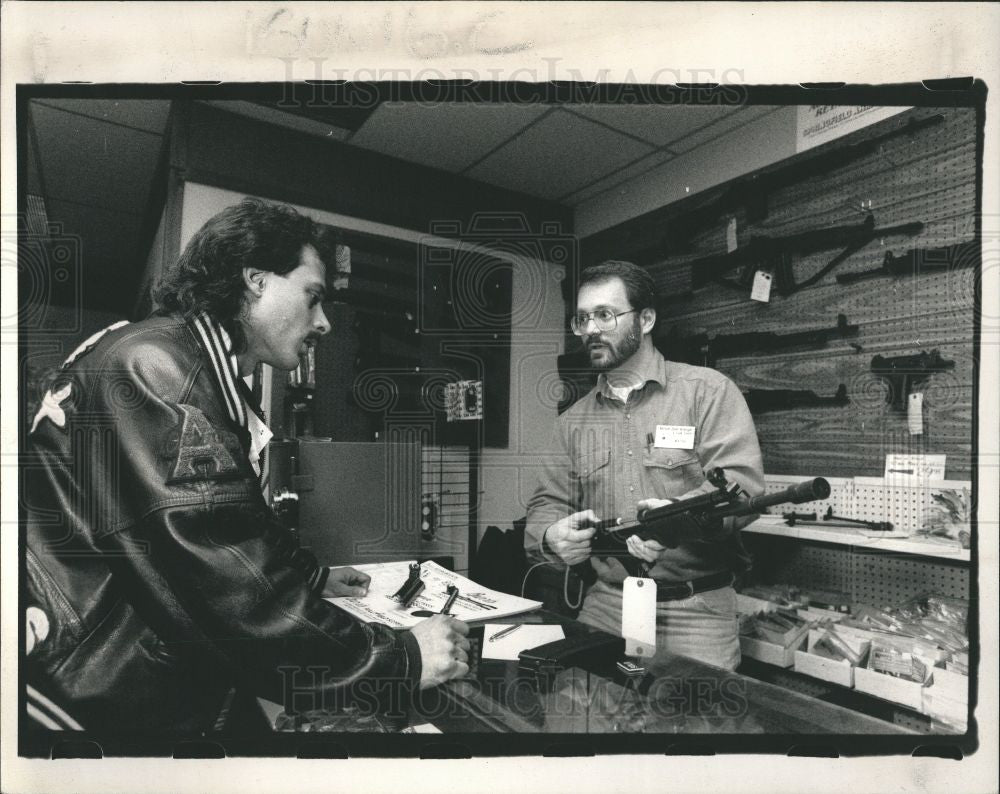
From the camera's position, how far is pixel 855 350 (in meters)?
1.56

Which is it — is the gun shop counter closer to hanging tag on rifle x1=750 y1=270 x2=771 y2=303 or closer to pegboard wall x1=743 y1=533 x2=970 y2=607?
pegboard wall x1=743 y1=533 x2=970 y2=607

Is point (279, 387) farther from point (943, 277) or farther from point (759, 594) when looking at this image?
point (943, 277)

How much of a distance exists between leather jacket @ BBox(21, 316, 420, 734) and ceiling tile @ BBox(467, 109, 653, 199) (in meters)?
0.75

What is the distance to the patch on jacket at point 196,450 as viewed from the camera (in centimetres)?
104

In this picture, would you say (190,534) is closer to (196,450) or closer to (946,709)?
(196,450)

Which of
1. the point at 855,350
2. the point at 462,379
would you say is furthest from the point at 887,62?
the point at 462,379

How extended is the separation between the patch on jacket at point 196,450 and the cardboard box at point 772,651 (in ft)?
4.29

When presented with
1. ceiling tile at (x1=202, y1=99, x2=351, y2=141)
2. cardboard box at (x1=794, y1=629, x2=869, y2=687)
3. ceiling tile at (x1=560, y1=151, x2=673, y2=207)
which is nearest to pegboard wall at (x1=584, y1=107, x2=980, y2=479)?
ceiling tile at (x1=560, y1=151, x2=673, y2=207)

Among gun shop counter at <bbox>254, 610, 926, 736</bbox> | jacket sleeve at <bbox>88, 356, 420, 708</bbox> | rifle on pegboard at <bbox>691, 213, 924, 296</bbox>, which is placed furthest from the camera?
rifle on pegboard at <bbox>691, 213, 924, 296</bbox>

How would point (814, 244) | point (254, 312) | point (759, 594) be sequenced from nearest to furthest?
point (254, 312) → point (814, 244) → point (759, 594)

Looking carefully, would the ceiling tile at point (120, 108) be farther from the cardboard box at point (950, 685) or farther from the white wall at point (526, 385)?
the cardboard box at point (950, 685)

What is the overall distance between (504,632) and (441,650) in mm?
174

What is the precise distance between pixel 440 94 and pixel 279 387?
2.38 ft

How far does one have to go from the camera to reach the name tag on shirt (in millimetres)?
1395
